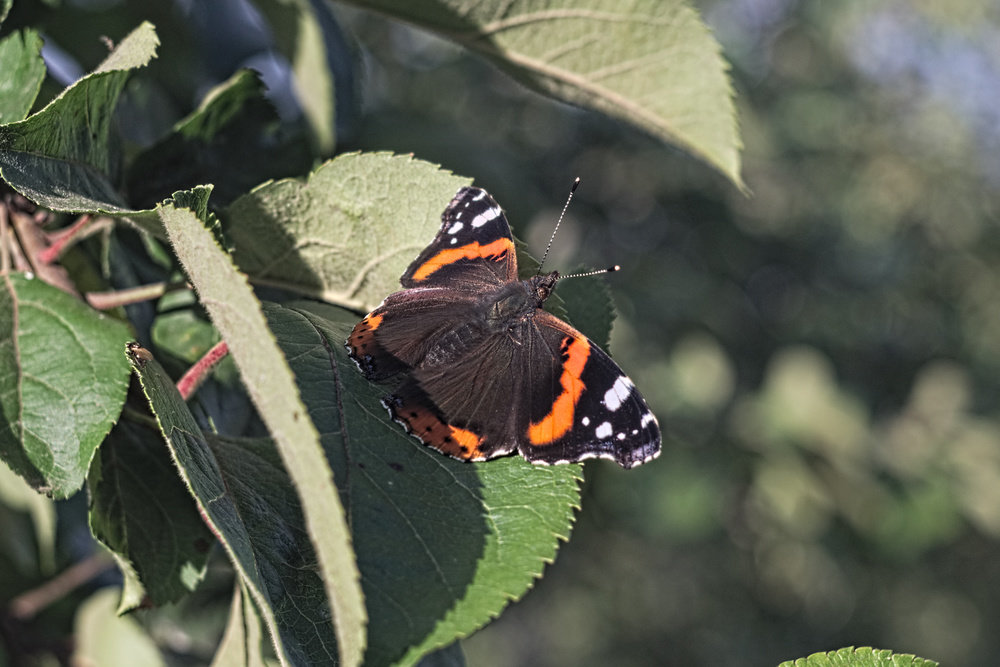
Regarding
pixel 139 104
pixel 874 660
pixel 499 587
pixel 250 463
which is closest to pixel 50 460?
pixel 250 463

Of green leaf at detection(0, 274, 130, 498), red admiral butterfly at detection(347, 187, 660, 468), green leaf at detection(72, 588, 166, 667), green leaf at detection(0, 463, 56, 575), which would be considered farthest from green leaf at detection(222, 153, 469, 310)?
green leaf at detection(72, 588, 166, 667)

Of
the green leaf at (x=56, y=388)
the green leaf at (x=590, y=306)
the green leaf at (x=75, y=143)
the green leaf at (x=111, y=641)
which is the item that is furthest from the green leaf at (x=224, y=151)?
the green leaf at (x=111, y=641)

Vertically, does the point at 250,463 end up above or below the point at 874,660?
above

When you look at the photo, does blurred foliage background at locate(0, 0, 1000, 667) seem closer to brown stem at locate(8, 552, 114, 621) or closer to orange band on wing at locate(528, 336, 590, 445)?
brown stem at locate(8, 552, 114, 621)

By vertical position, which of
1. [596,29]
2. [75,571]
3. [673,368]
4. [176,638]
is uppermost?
[596,29]

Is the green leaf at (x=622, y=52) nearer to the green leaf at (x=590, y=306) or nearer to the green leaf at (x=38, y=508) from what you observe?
the green leaf at (x=590, y=306)

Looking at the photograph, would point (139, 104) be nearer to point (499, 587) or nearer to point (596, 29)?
point (596, 29)

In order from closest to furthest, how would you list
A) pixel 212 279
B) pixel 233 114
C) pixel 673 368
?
pixel 212 279, pixel 233 114, pixel 673 368

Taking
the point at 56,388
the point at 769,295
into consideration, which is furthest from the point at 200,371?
the point at 769,295
